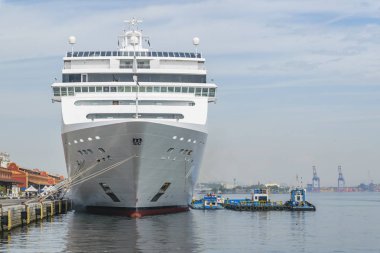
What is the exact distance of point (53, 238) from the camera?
41750 mm

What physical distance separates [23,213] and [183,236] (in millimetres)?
13899

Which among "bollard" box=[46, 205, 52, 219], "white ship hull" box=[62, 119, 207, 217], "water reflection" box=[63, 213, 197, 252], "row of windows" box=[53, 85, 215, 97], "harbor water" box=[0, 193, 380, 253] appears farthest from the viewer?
"bollard" box=[46, 205, 52, 219]

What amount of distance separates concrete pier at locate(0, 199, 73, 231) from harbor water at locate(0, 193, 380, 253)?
837mm

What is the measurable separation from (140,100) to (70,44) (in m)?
13.1

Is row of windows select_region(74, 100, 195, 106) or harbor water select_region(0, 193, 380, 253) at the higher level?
row of windows select_region(74, 100, 195, 106)

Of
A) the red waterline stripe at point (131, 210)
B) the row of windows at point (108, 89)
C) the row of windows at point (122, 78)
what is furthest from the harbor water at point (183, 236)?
the row of windows at point (122, 78)

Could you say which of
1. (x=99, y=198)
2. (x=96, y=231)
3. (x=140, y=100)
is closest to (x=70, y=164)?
(x=99, y=198)

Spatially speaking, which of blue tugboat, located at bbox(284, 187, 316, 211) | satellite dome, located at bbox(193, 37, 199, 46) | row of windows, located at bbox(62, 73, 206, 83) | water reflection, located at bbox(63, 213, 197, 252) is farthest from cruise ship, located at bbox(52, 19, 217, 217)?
blue tugboat, located at bbox(284, 187, 316, 211)

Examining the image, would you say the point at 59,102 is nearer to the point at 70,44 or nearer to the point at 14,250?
the point at 70,44

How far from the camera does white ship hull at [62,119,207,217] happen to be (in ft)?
164

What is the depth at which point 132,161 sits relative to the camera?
5044 cm

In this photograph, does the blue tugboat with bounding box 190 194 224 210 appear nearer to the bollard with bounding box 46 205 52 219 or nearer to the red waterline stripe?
the bollard with bounding box 46 205 52 219

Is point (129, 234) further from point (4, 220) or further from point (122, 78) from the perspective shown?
point (122, 78)

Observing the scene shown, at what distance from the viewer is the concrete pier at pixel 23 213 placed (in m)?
44.5
